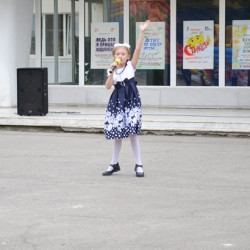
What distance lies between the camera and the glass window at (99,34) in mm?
18812

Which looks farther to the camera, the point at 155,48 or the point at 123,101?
the point at 155,48

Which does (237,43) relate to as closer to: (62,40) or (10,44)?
(62,40)

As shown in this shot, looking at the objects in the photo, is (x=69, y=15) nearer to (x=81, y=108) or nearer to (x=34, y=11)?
(x=34, y=11)

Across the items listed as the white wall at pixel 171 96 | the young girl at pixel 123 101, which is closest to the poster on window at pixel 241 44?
the white wall at pixel 171 96

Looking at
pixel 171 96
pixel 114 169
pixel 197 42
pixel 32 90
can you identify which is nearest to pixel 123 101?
pixel 114 169

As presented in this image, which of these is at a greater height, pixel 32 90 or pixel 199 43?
pixel 199 43

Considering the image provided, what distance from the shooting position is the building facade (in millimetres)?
18094

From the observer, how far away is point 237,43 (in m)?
18.1

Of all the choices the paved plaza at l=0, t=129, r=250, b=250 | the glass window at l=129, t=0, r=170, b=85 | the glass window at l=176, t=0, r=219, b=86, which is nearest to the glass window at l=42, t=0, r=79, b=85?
the glass window at l=129, t=0, r=170, b=85

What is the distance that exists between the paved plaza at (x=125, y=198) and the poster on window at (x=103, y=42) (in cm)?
620

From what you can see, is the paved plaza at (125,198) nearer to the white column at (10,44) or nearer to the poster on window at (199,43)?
the white column at (10,44)

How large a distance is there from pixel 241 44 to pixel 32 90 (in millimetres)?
5476

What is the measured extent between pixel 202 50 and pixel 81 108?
3.23 m

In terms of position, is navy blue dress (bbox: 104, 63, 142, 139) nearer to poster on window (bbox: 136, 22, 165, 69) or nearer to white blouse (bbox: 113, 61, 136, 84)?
white blouse (bbox: 113, 61, 136, 84)
